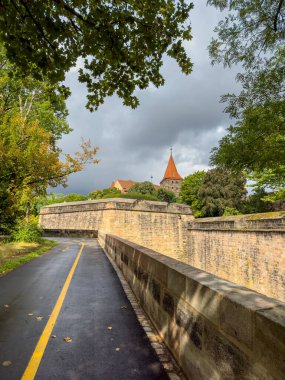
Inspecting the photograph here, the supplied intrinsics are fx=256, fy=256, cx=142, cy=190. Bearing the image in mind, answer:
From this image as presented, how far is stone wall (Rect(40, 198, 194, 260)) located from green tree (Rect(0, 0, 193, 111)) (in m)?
22.3

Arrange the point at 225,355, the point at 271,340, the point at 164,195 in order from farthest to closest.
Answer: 1. the point at 164,195
2. the point at 225,355
3. the point at 271,340

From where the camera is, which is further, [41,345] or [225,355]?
[41,345]

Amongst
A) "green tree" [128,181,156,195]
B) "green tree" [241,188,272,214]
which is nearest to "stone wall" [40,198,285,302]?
"green tree" [241,188,272,214]

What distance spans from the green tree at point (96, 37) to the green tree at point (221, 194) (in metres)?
42.2

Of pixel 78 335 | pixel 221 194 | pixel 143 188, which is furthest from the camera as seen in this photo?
pixel 143 188

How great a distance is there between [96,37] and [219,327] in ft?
15.6

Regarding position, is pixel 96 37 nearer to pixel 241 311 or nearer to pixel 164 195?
pixel 241 311

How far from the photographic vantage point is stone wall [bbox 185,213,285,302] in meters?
13.8

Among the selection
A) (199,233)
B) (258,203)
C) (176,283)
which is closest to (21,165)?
(176,283)

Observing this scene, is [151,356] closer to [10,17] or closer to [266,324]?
[266,324]

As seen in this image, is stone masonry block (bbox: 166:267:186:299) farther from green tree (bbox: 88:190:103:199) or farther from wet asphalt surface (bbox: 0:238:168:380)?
green tree (bbox: 88:190:103:199)

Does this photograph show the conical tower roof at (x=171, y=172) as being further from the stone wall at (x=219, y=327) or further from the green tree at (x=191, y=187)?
the stone wall at (x=219, y=327)

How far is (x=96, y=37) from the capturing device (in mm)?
4531

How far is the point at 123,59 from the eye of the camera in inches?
193
